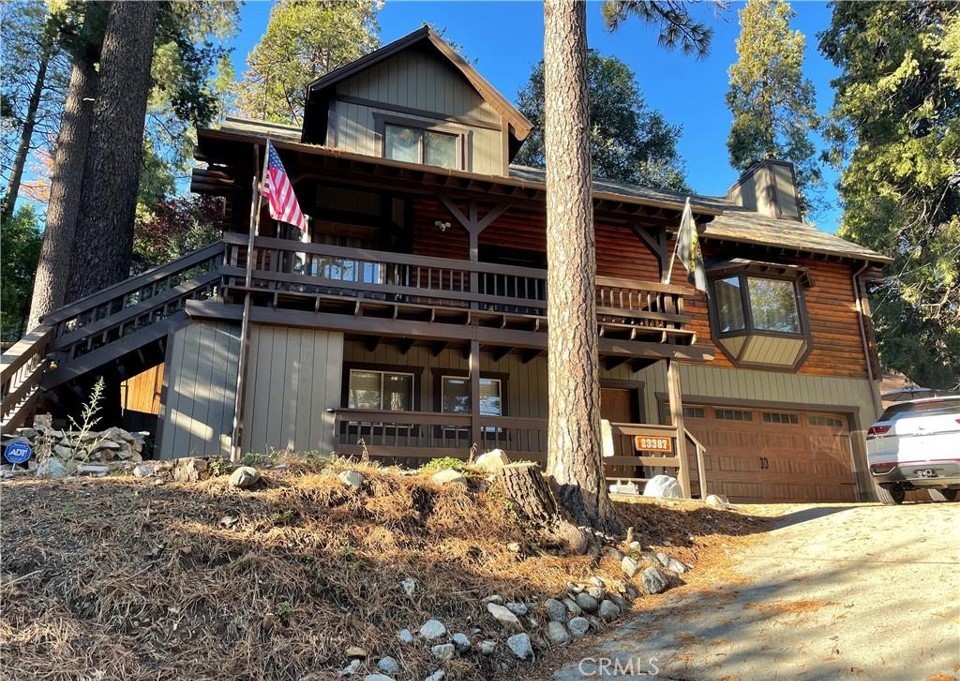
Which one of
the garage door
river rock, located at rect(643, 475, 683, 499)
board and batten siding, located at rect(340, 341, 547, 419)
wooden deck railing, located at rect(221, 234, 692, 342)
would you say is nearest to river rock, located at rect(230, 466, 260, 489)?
wooden deck railing, located at rect(221, 234, 692, 342)

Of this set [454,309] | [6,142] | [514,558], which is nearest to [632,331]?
[454,309]

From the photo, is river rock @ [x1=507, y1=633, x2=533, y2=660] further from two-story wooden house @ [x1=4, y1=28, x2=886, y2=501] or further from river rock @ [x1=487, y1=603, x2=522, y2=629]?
two-story wooden house @ [x1=4, y1=28, x2=886, y2=501]

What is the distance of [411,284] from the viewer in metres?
11.8

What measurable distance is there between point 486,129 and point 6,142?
16.4 metres

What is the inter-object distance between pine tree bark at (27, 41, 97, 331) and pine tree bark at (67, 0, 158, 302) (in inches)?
63.1

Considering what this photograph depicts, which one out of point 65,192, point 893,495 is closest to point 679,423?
point 893,495

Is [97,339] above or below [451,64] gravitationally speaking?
below

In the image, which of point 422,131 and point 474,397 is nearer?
point 474,397

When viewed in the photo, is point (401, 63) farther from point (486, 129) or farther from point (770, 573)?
point (770, 573)

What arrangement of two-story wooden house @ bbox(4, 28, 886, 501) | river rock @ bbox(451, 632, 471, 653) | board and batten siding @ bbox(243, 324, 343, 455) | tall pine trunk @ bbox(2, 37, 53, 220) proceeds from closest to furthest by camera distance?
1. river rock @ bbox(451, 632, 471, 653)
2. board and batten siding @ bbox(243, 324, 343, 455)
3. two-story wooden house @ bbox(4, 28, 886, 501)
4. tall pine trunk @ bbox(2, 37, 53, 220)

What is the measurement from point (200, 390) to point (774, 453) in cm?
1152

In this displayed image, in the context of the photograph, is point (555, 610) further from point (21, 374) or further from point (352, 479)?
point (21, 374)

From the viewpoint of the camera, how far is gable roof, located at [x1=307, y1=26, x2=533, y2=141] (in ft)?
41.6

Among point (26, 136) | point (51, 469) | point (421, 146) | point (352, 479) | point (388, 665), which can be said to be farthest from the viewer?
point (26, 136)
